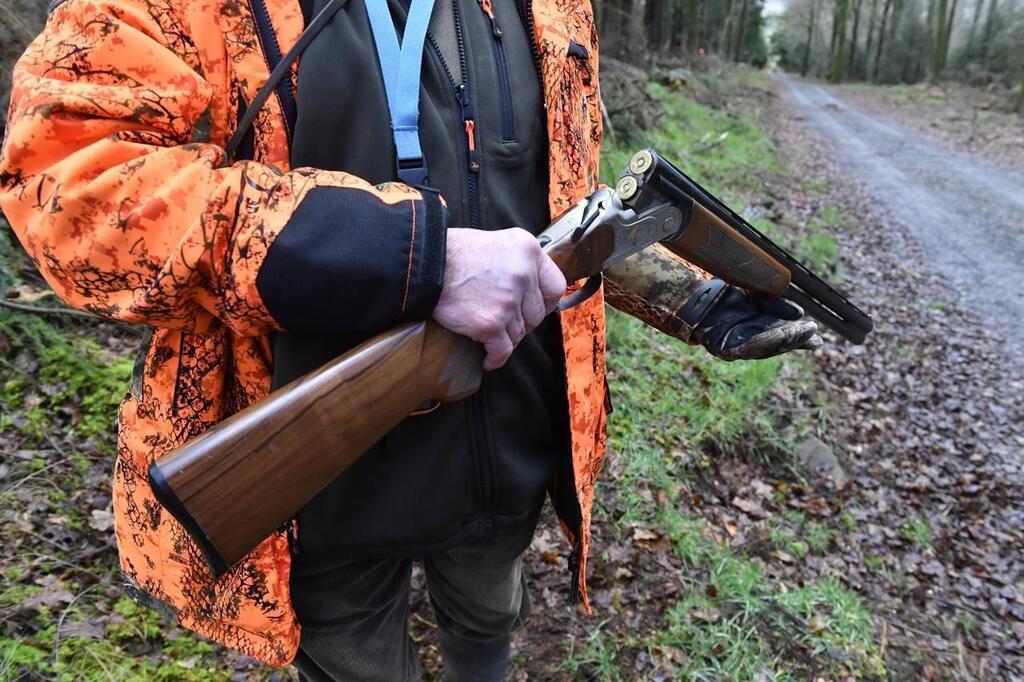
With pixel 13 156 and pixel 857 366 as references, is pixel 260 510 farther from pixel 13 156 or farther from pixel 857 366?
pixel 857 366

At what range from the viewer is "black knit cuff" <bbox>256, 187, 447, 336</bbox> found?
40.7 inches

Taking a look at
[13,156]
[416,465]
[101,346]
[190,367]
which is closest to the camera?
[13,156]

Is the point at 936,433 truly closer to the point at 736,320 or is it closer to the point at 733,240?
the point at 736,320

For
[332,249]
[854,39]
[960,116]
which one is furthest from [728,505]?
[854,39]

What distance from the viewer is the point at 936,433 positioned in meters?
4.91

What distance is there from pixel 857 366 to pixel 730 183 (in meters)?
4.89

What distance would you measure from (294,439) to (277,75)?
2.12ft

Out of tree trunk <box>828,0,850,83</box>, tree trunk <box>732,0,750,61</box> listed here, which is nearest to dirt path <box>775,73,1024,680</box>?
tree trunk <box>732,0,750,61</box>

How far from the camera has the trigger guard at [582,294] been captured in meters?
1.51

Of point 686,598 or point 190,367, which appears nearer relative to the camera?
point 190,367

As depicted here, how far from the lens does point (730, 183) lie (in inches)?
383

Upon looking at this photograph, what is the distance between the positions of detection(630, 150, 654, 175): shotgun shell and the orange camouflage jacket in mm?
624

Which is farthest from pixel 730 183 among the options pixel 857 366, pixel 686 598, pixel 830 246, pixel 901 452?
pixel 686 598

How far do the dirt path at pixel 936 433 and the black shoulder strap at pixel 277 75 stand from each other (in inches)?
136
